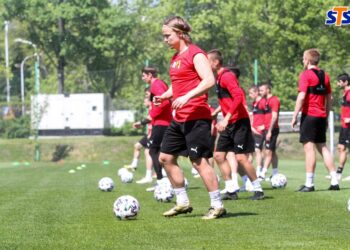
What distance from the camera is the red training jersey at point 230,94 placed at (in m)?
11.8

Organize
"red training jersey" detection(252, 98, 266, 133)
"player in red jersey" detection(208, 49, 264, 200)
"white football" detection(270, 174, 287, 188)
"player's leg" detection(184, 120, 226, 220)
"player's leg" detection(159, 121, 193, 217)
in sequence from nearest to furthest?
1. "player's leg" detection(184, 120, 226, 220)
2. "player's leg" detection(159, 121, 193, 217)
3. "player in red jersey" detection(208, 49, 264, 200)
4. "white football" detection(270, 174, 287, 188)
5. "red training jersey" detection(252, 98, 266, 133)

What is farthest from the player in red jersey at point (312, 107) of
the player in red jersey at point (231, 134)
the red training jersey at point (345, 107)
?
the red training jersey at point (345, 107)

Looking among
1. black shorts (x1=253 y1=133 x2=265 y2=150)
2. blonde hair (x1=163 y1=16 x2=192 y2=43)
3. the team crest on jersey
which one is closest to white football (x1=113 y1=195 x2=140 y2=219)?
the team crest on jersey

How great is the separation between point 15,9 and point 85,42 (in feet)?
17.7

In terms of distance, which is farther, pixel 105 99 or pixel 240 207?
pixel 105 99

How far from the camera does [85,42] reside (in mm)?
55500

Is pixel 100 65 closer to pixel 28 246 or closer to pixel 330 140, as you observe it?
pixel 330 140

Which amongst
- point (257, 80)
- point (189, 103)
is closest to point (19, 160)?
point (257, 80)

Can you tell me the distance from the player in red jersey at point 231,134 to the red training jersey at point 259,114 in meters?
6.95

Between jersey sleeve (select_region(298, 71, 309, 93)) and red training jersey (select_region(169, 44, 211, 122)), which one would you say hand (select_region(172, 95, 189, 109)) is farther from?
jersey sleeve (select_region(298, 71, 309, 93))

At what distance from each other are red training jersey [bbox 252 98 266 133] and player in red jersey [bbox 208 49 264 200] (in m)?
6.95

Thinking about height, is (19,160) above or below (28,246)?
below

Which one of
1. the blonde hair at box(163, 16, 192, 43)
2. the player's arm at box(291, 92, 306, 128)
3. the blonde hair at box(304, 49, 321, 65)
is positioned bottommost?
the player's arm at box(291, 92, 306, 128)

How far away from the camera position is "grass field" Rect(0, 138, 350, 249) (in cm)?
773
